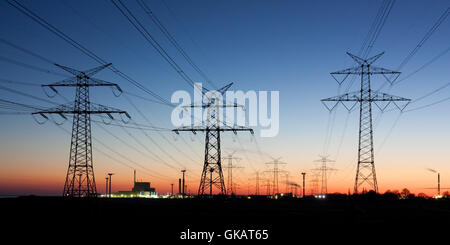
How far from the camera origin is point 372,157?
58500 mm

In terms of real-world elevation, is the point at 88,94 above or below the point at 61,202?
above

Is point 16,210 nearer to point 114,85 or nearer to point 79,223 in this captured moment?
point 79,223
